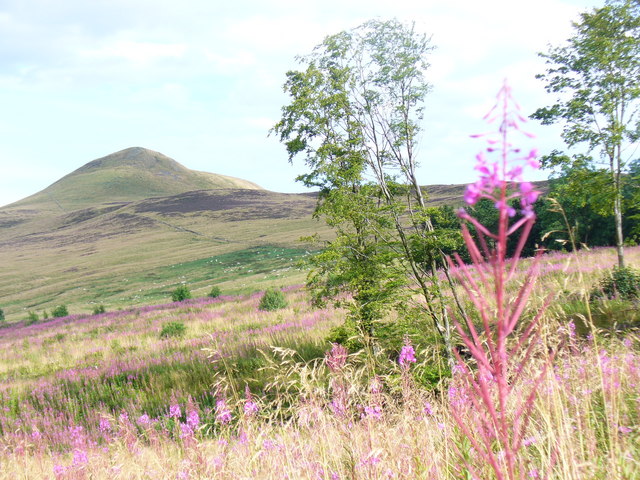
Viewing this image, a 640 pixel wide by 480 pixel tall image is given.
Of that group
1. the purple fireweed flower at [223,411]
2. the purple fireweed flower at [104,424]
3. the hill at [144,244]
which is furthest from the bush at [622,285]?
the purple fireweed flower at [104,424]

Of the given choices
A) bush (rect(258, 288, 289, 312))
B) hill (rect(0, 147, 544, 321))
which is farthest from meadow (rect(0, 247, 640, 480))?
hill (rect(0, 147, 544, 321))

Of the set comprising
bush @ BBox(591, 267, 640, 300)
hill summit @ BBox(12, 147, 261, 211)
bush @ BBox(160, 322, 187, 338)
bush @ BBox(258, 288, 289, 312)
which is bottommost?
bush @ BBox(160, 322, 187, 338)

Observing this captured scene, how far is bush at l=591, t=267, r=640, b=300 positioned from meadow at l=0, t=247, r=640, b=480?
2.28ft

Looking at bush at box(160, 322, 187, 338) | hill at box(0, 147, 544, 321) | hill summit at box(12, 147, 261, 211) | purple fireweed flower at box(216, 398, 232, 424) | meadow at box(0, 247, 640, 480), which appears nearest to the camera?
meadow at box(0, 247, 640, 480)

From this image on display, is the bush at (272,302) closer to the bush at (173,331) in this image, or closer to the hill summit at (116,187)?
the bush at (173,331)

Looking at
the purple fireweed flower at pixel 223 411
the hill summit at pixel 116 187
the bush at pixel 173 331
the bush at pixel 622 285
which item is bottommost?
the bush at pixel 173 331

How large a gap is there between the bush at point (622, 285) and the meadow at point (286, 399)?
696 mm

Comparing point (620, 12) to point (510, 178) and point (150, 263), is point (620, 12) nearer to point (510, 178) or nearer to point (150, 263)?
point (510, 178)

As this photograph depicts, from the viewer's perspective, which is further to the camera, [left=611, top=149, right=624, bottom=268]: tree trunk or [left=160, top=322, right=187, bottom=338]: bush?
[left=160, top=322, right=187, bottom=338]: bush

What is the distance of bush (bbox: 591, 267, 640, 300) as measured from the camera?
10.6 metres

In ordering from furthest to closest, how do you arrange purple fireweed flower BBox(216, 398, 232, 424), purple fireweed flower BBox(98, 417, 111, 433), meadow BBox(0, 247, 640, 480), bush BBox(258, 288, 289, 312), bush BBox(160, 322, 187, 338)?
bush BBox(258, 288, 289, 312) → bush BBox(160, 322, 187, 338) → purple fireweed flower BBox(98, 417, 111, 433) → purple fireweed flower BBox(216, 398, 232, 424) → meadow BBox(0, 247, 640, 480)

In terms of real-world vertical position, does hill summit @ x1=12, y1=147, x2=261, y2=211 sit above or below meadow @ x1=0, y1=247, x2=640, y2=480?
above

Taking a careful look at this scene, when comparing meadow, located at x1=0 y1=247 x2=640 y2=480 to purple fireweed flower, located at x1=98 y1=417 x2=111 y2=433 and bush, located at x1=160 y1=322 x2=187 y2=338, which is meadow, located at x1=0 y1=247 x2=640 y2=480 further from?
bush, located at x1=160 y1=322 x2=187 y2=338

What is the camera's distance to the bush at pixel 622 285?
1064 centimetres
